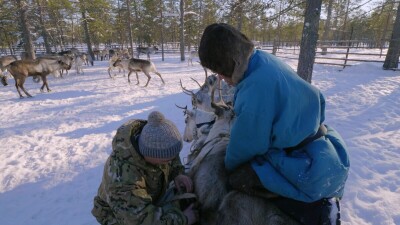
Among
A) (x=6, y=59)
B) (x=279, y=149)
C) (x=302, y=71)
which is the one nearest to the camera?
(x=279, y=149)

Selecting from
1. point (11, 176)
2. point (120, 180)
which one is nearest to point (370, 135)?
point (120, 180)

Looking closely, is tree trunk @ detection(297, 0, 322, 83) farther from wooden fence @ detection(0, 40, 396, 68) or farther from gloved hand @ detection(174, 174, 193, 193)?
wooden fence @ detection(0, 40, 396, 68)

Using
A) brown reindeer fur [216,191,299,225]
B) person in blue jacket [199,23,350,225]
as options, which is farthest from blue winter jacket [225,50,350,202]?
brown reindeer fur [216,191,299,225]

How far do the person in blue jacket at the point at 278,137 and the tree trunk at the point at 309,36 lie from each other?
17.1 ft

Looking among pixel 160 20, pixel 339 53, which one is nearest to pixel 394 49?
pixel 339 53

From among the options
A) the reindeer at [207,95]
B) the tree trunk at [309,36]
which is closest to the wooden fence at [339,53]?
the tree trunk at [309,36]

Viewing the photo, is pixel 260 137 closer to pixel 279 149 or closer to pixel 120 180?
pixel 279 149

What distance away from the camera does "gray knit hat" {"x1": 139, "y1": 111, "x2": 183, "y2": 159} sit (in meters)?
1.52

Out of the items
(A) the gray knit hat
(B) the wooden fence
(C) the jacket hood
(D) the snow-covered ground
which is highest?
(C) the jacket hood

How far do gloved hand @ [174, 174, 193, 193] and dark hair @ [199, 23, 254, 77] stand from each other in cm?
80

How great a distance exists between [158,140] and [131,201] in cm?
38

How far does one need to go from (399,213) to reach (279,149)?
278 centimetres

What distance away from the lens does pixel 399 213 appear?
10.2 feet

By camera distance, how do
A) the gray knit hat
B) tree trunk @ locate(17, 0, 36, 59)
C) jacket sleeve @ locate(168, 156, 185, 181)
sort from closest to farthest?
the gray knit hat
jacket sleeve @ locate(168, 156, 185, 181)
tree trunk @ locate(17, 0, 36, 59)
